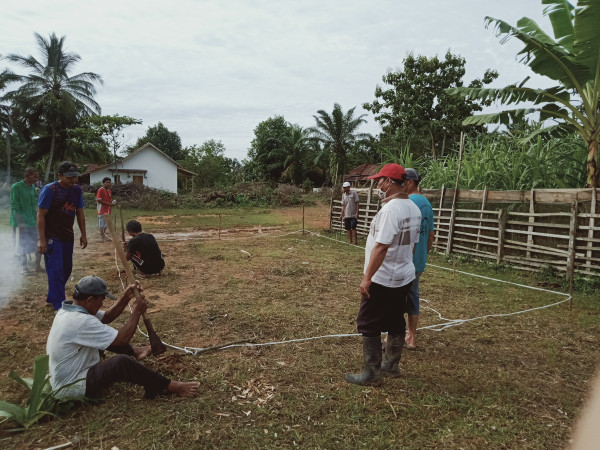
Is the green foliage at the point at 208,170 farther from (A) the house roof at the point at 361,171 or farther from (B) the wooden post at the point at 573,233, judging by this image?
(B) the wooden post at the point at 573,233

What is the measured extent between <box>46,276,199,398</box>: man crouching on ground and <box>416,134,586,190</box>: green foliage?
8.24m

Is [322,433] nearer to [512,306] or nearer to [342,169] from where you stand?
[512,306]

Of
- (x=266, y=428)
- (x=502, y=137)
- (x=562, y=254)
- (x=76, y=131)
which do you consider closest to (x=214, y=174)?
(x=76, y=131)

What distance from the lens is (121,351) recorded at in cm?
343

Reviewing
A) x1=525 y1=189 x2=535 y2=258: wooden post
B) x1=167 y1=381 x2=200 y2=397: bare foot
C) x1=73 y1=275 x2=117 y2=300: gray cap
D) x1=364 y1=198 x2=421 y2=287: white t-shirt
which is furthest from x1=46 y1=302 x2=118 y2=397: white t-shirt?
x1=525 y1=189 x2=535 y2=258: wooden post

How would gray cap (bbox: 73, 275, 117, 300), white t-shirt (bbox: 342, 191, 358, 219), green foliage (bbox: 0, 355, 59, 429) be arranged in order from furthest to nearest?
white t-shirt (bbox: 342, 191, 358, 219) → gray cap (bbox: 73, 275, 117, 300) → green foliage (bbox: 0, 355, 59, 429)

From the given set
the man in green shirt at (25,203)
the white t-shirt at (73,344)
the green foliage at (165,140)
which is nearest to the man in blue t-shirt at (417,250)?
the white t-shirt at (73,344)

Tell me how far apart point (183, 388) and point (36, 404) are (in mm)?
988

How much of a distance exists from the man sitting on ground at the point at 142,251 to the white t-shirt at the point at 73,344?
3881 millimetres

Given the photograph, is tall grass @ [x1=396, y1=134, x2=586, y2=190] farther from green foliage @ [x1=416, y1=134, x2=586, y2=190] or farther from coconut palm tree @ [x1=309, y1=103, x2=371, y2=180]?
Answer: coconut palm tree @ [x1=309, y1=103, x2=371, y2=180]

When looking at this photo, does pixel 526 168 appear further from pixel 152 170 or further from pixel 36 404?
pixel 152 170

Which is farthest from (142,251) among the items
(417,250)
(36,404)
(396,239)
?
(396,239)

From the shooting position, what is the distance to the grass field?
271 cm

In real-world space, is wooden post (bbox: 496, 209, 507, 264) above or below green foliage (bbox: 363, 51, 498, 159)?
below
